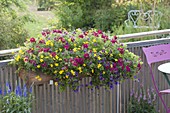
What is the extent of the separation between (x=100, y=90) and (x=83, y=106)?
0.72ft

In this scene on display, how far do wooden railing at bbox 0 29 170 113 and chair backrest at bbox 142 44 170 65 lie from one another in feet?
0.43

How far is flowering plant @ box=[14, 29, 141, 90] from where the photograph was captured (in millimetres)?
2932

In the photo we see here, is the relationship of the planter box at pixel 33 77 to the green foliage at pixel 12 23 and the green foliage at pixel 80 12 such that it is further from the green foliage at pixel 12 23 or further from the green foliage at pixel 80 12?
the green foliage at pixel 80 12

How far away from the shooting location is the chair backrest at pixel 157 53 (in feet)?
11.8

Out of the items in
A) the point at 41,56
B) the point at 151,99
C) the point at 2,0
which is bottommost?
the point at 151,99

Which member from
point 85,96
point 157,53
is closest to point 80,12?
point 157,53

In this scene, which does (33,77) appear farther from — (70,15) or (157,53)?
(70,15)

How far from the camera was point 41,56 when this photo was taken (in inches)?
115

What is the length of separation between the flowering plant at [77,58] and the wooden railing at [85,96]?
8.3 inches

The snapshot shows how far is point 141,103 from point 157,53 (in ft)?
1.70

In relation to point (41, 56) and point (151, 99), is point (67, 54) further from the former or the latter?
point (151, 99)

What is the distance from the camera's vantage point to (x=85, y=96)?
3475 mm

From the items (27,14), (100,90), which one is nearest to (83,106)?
(100,90)

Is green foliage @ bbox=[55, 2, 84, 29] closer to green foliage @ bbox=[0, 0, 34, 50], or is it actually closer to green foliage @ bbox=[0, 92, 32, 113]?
green foliage @ bbox=[0, 0, 34, 50]
